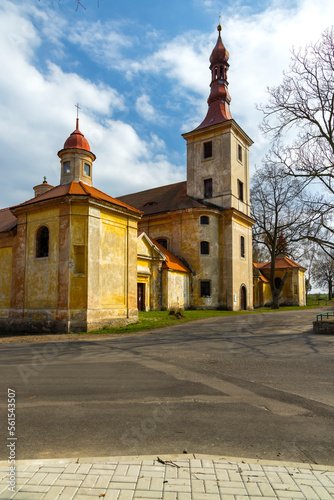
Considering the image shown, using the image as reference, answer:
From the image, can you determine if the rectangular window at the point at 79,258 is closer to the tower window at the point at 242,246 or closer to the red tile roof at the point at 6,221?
the red tile roof at the point at 6,221

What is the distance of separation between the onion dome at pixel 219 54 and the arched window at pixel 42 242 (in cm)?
3162

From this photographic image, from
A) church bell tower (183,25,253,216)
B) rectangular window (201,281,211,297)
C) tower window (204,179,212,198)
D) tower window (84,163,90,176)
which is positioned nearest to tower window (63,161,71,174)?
tower window (84,163,90,176)

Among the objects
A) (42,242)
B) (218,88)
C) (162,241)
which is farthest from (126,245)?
(218,88)

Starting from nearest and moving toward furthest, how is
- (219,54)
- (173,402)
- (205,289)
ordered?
1. (173,402)
2. (205,289)
3. (219,54)

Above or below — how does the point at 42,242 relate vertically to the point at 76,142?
below

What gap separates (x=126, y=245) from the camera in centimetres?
1973

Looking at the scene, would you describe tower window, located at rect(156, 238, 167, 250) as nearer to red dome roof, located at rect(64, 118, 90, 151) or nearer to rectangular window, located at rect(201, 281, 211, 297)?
rectangular window, located at rect(201, 281, 211, 297)

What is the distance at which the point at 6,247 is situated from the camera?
805 inches

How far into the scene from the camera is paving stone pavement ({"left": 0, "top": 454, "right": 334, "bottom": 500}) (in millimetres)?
2848

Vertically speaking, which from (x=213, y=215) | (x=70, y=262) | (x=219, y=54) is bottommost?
(x=70, y=262)

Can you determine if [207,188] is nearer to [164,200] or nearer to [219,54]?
[164,200]

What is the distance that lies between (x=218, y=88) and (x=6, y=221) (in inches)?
Result: 1097

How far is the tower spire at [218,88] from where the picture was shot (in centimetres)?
3700

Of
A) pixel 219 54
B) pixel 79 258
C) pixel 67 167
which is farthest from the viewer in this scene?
pixel 219 54
